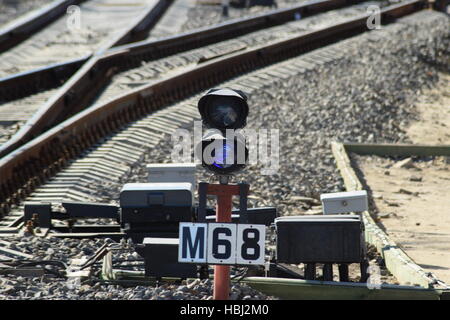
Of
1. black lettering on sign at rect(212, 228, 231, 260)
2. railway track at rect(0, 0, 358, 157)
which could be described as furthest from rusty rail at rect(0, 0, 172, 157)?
black lettering on sign at rect(212, 228, 231, 260)

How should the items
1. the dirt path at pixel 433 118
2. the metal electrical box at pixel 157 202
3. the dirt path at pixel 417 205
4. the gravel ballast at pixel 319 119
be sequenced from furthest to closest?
the dirt path at pixel 433 118, the dirt path at pixel 417 205, the metal electrical box at pixel 157 202, the gravel ballast at pixel 319 119

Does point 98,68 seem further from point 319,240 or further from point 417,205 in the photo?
point 319,240

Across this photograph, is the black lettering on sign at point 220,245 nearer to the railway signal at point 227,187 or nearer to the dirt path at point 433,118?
the railway signal at point 227,187

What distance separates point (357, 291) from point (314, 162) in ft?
20.5

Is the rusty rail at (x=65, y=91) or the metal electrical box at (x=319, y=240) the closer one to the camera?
the metal electrical box at (x=319, y=240)

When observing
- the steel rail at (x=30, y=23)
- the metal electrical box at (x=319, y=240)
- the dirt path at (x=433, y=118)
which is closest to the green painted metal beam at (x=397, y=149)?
the dirt path at (x=433, y=118)

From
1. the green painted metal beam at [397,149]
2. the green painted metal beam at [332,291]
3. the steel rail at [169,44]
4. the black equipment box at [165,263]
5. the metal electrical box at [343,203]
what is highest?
the steel rail at [169,44]

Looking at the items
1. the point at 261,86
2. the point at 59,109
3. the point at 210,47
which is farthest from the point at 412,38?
the point at 59,109

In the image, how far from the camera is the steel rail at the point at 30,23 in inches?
899

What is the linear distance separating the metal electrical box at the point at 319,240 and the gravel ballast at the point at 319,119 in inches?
17.4

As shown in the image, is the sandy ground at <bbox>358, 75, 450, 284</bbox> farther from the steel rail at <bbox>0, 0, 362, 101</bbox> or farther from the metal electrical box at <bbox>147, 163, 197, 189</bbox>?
the steel rail at <bbox>0, 0, 362, 101</bbox>

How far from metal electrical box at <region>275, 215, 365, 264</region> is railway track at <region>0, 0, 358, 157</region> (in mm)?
6085

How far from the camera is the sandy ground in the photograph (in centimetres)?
1062

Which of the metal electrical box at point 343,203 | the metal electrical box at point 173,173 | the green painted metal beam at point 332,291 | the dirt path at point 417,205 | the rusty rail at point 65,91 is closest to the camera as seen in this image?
the green painted metal beam at point 332,291
